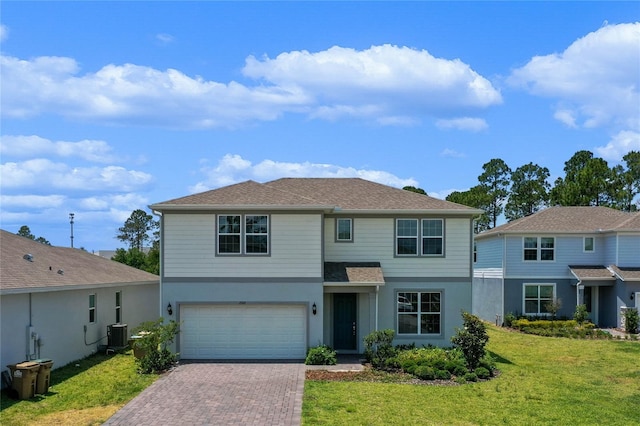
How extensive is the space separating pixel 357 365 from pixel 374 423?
6.55 metres

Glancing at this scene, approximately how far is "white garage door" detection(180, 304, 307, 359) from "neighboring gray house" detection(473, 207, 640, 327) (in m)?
14.8

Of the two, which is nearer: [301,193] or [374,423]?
[374,423]

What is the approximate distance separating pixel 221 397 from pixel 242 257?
6.17m

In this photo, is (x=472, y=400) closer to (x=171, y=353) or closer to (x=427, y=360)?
(x=427, y=360)

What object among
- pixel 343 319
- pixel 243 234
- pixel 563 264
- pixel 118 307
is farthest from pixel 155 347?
pixel 563 264

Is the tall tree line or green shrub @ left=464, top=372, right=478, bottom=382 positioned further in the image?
the tall tree line

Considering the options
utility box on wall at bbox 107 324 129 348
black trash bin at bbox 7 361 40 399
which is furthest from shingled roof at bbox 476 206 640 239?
black trash bin at bbox 7 361 40 399

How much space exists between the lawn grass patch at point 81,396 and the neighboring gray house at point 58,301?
99cm

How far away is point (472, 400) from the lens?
1430 centimetres

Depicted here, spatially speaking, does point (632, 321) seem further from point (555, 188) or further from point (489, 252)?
point (555, 188)

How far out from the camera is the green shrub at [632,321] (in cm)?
2756

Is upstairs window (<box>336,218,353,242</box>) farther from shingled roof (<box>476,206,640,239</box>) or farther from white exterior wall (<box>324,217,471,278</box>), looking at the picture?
shingled roof (<box>476,206,640,239</box>)

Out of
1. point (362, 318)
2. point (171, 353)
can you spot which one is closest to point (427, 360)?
point (362, 318)

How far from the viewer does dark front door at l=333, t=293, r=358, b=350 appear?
21156mm
